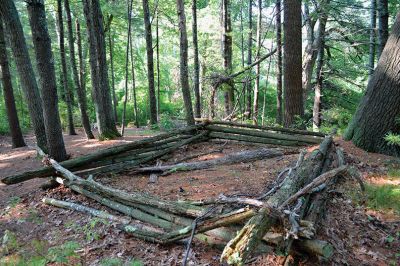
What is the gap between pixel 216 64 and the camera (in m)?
20.0

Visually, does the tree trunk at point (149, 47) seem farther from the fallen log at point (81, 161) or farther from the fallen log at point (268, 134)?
the fallen log at point (81, 161)

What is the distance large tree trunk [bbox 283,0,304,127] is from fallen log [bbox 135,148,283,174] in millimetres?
2340

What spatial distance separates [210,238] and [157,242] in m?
0.72

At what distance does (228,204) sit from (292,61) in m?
6.60

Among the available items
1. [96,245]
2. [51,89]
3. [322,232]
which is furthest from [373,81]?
[51,89]

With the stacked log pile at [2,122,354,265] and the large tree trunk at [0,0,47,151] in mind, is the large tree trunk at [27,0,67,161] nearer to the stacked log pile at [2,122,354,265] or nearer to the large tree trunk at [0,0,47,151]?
the stacked log pile at [2,122,354,265]

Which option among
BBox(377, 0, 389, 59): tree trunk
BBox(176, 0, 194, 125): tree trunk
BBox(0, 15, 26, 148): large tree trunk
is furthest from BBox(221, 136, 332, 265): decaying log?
BBox(0, 15, 26, 148): large tree trunk

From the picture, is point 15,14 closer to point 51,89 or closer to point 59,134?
point 51,89

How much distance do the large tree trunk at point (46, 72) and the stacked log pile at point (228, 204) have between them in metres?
1.61

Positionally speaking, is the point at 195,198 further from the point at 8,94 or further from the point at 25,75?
the point at 8,94

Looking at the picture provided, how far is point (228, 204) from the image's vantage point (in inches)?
162

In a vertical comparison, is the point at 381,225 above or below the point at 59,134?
below

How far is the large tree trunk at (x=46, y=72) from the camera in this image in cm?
714

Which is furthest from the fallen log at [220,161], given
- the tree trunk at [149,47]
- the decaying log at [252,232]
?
the tree trunk at [149,47]
